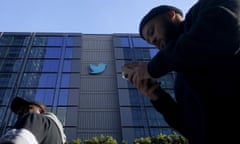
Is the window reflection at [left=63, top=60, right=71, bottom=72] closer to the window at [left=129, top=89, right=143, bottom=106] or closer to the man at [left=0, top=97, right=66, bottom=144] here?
the window at [left=129, top=89, right=143, bottom=106]

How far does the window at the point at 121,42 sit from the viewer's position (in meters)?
29.2

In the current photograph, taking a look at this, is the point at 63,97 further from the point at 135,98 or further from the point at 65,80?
the point at 135,98

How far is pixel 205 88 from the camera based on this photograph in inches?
47.3

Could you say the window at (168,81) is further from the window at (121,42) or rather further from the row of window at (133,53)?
the window at (121,42)

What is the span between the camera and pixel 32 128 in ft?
5.86

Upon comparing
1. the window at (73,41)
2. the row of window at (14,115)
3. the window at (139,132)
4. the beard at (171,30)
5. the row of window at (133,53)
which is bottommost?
the beard at (171,30)

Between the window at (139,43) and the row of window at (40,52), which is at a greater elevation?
the window at (139,43)

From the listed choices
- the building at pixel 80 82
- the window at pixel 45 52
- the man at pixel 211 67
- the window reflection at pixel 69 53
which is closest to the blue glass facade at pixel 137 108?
the building at pixel 80 82

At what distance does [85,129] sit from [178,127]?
67.9ft

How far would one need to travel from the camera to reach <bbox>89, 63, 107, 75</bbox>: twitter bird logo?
26578 millimetres

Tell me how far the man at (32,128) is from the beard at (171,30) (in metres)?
0.99

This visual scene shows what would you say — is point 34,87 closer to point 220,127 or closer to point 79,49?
point 79,49

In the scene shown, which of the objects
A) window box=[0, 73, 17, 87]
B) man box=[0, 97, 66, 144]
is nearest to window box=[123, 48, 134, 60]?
window box=[0, 73, 17, 87]

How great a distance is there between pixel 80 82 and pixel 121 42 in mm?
6864
